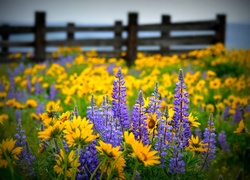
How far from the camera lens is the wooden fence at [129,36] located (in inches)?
449

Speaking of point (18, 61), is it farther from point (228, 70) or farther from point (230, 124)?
point (230, 124)

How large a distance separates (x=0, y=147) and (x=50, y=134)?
24 centimetres

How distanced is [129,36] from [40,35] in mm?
2542

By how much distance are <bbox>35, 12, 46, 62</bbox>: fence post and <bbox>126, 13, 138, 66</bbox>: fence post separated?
244 cm

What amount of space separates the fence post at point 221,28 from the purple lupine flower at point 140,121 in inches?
400

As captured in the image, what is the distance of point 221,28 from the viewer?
1173 centimetres

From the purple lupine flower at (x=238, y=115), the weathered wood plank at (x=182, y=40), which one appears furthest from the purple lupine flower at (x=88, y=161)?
the weathered wood plank at (x=182, y=40)

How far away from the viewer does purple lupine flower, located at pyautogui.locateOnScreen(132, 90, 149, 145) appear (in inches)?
78.4

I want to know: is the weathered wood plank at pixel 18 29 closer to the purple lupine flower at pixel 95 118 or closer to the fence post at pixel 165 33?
the fence post at pixel 165 33

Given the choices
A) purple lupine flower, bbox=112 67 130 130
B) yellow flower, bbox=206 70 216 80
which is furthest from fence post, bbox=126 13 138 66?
purple lupine flower, bbox=112 67 130 130

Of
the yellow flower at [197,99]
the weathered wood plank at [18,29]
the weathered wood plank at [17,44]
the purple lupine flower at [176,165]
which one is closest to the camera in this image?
the purple lupine flower at [176,165]

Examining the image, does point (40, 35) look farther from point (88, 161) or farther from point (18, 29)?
point (88, 161)

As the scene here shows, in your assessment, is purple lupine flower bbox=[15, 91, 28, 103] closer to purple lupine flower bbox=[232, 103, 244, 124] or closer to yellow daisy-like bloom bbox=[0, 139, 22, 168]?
purple lupine flower bbox=[232, 103, 244, 124]

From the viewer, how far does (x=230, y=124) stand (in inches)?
158
